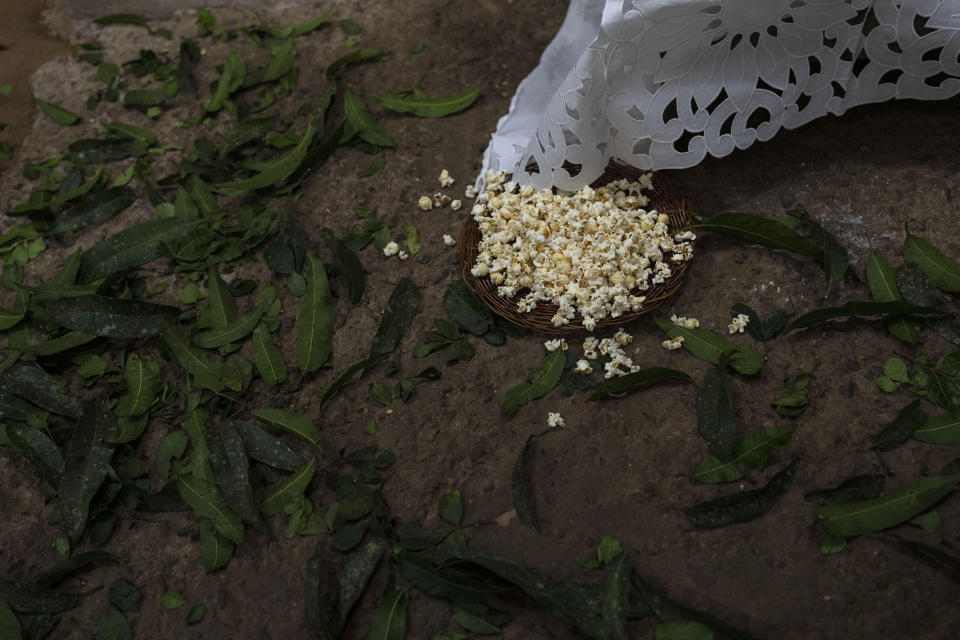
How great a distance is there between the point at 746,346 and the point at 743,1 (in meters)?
0.61

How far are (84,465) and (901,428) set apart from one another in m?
1.45

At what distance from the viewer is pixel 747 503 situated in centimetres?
129

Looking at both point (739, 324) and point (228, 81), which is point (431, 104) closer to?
point (228, 81)

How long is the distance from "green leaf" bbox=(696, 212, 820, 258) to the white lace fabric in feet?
0.42

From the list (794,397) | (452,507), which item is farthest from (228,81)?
(794,397)

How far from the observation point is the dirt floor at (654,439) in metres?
1.24

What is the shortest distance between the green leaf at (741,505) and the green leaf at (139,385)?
1050mm

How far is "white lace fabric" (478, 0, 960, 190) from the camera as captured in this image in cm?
138

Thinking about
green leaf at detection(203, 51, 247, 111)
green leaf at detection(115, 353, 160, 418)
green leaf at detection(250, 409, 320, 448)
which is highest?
green leaf at detection(203, 51, 247, 111)

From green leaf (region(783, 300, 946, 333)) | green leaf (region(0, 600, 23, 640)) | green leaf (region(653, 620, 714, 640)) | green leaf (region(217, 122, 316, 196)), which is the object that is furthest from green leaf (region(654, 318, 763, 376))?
green leaf (region(0, 600, 23, 640))

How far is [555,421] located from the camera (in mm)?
1447

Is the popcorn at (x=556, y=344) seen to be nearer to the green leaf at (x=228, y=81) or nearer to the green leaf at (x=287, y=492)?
the green leaf at (x=287, y=492)

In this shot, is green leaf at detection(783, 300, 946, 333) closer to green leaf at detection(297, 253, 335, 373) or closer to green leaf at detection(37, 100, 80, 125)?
green leaf at detection(297, 253, 335, 373)

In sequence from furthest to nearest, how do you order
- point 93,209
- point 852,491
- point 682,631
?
1. point 93,209
2. point 852,491
3. point 682,631
